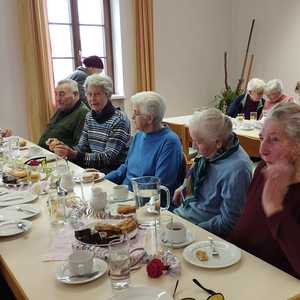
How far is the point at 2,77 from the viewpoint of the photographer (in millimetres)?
4828

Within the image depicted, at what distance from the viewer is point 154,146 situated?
233 cm

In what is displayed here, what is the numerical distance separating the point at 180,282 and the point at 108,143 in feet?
6.21

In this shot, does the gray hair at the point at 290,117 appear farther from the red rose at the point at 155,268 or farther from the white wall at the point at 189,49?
the white wall at the point at 189,49

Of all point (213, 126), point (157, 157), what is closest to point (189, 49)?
point (157, 157)

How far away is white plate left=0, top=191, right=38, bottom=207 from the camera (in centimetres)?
186

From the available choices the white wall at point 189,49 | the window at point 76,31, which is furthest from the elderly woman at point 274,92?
the window at point 76,31

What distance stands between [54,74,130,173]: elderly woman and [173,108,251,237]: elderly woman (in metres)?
1.07

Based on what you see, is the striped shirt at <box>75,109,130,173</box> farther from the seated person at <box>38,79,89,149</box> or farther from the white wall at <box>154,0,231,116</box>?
the white wall at <box>154,0,231,116</box>

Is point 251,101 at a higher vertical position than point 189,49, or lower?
lower

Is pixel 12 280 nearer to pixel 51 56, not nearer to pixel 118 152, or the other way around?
pixel 118 152

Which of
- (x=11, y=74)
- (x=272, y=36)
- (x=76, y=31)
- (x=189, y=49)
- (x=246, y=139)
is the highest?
(x=76, y=31)

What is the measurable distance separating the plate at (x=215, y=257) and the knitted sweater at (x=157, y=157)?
91cm

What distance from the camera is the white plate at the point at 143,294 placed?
1.03 m

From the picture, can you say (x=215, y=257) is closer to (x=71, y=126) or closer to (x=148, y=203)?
(x=148, y=203)
